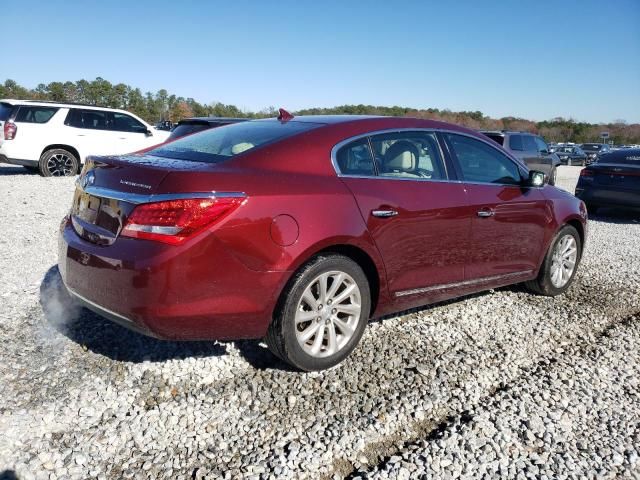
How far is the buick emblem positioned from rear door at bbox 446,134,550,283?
8.31ft

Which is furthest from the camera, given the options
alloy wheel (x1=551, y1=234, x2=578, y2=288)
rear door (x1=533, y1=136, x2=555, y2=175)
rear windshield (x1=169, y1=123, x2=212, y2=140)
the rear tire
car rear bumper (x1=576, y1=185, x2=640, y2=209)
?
rear door (x1=533, y1=136, x2=555, y2=175)

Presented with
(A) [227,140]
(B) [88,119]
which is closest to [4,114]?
(B) [88,119]

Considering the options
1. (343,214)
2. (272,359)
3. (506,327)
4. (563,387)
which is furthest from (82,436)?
(506,327)

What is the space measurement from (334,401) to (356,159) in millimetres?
1501

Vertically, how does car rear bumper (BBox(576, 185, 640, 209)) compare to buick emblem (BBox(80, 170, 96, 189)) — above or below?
below

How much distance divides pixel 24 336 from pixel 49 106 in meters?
10.5

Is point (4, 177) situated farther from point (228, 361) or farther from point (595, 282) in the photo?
point (595, 282)

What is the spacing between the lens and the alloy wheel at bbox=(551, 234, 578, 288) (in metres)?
4.98

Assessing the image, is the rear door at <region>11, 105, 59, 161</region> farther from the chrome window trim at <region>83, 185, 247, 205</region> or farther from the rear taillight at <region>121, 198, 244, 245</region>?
the rear taillight at <region>121, 198, 244, 245</region>

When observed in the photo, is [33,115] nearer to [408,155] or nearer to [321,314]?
[408,155]

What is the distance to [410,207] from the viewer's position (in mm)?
3504

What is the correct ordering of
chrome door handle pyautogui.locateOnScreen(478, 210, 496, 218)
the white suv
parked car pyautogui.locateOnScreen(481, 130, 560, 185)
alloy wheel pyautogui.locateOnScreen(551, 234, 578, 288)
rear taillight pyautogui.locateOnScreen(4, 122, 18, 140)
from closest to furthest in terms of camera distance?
chrome door handle pyautogui.locateOnScreen(478, 210, 496, 218) → alloy wheel pyautogui.locateOnScreen(551, 234, 578, 288) → rear taillight pyautogui.locateOnScreen(4, 122, 18, 140) → the white suv → parked car pyautogui.locateOnScreen(481, 130, 560, 185)

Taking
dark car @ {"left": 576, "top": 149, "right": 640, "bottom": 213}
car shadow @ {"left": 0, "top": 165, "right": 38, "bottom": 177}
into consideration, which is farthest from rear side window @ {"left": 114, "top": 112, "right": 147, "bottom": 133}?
dark car @ {"left": 576, "top": 149, "right": 640, "bottom": 213}

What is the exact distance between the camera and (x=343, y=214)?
123 inches
